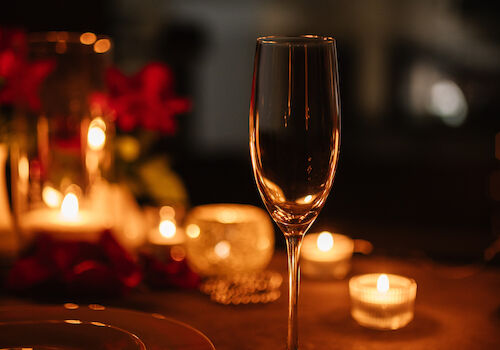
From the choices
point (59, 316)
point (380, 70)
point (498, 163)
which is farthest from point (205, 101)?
point (59, 316)

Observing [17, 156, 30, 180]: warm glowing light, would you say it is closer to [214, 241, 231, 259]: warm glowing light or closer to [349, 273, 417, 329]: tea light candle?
[214, 241, 231, 259]: warm glowing light

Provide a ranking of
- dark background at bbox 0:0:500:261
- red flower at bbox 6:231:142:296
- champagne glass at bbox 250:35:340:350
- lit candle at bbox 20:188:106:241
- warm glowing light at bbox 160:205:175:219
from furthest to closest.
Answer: dark background at bbox 0:0:500:261
warm glowing light at bbox 160:205:175:219
lit candle at bbox 20:188:106:241
red flower at bbox 6:231:142:296
champagne glass at bbox 250:35:340:350

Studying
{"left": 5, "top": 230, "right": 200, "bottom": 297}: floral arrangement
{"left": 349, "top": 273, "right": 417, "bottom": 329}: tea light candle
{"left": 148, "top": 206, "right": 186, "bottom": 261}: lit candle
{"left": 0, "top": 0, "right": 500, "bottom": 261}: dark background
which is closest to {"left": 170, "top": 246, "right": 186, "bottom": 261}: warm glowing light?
{"left": 148, "top": 206, "right": 186, "bottom": 261}: lit candle

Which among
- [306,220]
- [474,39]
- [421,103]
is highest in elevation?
[474,39]

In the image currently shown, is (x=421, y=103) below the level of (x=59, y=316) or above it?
above

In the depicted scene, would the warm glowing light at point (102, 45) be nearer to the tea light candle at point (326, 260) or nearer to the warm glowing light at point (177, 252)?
the warm glowing light at point (177, 252)

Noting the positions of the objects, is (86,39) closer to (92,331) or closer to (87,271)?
(87,271)

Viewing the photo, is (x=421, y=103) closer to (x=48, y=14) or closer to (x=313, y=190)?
(x=48, y=14)

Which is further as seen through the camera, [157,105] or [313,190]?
[157,105]
